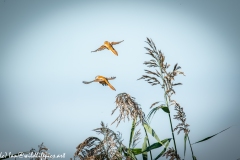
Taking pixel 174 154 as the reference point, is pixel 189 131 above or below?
above

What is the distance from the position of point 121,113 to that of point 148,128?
0.25 meters

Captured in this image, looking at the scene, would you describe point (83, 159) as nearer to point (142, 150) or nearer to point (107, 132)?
point (107, 132)

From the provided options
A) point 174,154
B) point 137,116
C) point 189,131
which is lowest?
point 174,154

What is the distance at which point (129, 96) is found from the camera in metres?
1.80

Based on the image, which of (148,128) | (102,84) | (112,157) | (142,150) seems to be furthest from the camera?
(102,84)

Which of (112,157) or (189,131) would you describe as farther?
(189,131)

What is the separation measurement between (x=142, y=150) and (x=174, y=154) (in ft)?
1.09

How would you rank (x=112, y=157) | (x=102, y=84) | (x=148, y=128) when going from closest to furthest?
(x=112, y=157) < (x=148, y=128) < (x=102, y=84)

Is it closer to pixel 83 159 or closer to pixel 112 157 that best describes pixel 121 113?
pixel 112 157

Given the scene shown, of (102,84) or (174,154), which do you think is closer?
(174,154)

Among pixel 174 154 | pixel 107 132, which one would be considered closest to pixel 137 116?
pixel 107 132

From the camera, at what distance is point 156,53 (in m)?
2.07

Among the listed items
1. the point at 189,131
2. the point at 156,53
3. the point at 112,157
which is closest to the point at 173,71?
the point at 156,53

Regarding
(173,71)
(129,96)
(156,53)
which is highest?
(156,53)
